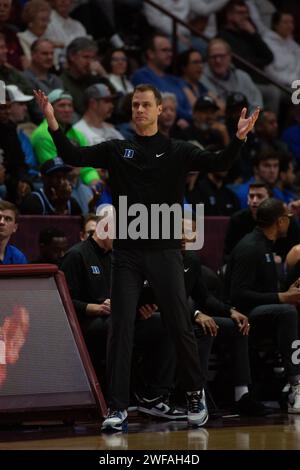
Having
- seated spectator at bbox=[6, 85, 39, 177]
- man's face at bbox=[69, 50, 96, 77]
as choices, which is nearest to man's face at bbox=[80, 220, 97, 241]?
seated spectator at bbox=[6, 85, 39, 177]

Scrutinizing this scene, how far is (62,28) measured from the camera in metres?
12.5

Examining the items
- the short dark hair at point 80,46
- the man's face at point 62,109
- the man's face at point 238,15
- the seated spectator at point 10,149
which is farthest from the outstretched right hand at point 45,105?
the man's face at point 238,15

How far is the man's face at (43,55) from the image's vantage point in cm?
1118

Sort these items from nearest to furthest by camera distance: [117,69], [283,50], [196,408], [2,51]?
[196,408], [2,51], [117,69], [283,50]

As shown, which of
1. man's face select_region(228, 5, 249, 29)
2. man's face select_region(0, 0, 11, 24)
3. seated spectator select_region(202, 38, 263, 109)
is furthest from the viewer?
man's face select_region(228, 5, 249, 29)

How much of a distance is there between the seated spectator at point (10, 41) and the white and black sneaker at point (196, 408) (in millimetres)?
5206

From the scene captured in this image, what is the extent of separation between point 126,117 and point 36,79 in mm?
1043

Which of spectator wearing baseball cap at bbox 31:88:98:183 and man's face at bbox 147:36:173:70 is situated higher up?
man's face at bbox 147:36:173:70

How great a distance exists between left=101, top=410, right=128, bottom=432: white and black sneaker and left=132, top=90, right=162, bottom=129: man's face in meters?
1.80

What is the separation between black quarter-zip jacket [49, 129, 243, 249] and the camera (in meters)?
7.11

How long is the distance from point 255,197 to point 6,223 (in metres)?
2.58

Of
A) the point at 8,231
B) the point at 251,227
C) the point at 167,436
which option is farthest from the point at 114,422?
the point at 251,227

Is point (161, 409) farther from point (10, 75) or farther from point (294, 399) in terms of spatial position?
point (10, 75)

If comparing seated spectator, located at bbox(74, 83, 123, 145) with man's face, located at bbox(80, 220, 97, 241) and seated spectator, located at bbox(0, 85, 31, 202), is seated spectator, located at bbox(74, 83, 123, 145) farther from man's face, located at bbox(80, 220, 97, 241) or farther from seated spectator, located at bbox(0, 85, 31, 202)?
man's face, located at bbox(80, 220, 97, 241)
